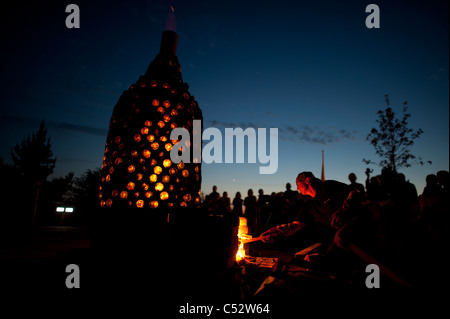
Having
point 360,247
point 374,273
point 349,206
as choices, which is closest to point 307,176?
point 349,206

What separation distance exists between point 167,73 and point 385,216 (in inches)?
191

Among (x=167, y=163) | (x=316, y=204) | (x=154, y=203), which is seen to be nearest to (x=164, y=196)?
(x=154, y=203)

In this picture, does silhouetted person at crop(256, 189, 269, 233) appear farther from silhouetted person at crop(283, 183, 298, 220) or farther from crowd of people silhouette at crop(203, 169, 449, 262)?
crowd of people silhouette at crop(203, 169, 449, 262)

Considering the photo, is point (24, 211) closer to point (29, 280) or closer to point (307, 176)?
point (29, 280)

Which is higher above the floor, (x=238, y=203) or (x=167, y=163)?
(x=167, y=163)

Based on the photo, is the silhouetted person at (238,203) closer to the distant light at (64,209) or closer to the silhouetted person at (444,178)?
the silhouetted person at (444,178)

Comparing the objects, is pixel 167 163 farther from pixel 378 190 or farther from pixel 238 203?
pixel 238 203

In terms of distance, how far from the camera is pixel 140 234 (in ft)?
7.92

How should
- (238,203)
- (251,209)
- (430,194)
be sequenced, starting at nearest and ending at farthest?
(430,194) < (251,209) < (238,203)

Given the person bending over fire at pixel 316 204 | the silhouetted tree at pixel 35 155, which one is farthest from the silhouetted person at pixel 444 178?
the silhouetted tree at pixel 35 155

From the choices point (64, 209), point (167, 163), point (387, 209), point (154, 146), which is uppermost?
point (154, 146)

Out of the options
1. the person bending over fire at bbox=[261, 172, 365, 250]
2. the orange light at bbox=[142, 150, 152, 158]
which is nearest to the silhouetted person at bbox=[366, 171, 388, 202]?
the person bending over fire at bbox=[261, 172, 365, 250]

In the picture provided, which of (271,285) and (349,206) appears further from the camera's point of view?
(349,206)

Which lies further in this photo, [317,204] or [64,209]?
[64,209]
